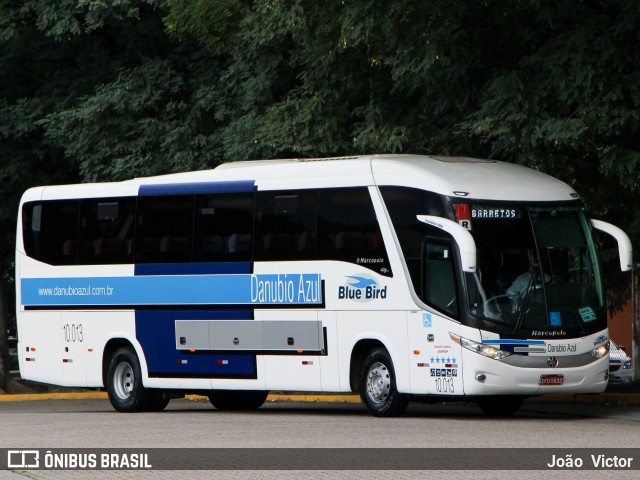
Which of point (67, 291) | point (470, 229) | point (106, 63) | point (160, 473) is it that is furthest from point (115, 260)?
point (160, 473)

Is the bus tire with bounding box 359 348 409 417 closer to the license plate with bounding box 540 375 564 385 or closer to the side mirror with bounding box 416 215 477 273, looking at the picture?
the license plate with bounding box 540 375 564 385

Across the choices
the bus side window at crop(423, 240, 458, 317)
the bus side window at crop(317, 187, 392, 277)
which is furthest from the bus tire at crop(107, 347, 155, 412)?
the bus side window at crop(423, 240, 458, 317)

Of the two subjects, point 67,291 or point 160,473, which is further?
point 67,291

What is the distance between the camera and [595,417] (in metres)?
21.0

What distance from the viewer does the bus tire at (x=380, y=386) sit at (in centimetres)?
2092

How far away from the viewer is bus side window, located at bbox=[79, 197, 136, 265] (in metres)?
24.4

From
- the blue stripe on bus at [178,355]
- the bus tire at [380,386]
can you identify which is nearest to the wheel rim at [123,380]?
the blue stripe on bus at [178,355]

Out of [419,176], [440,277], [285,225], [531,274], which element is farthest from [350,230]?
[531,274]

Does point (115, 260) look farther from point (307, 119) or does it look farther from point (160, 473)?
point (160, 473)

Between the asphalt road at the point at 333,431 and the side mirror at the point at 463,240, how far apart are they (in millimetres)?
1952

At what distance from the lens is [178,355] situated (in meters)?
23.6

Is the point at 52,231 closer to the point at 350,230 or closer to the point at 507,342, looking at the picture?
the point at 350,230

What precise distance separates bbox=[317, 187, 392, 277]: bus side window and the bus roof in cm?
19

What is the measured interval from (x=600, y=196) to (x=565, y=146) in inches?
78.7
